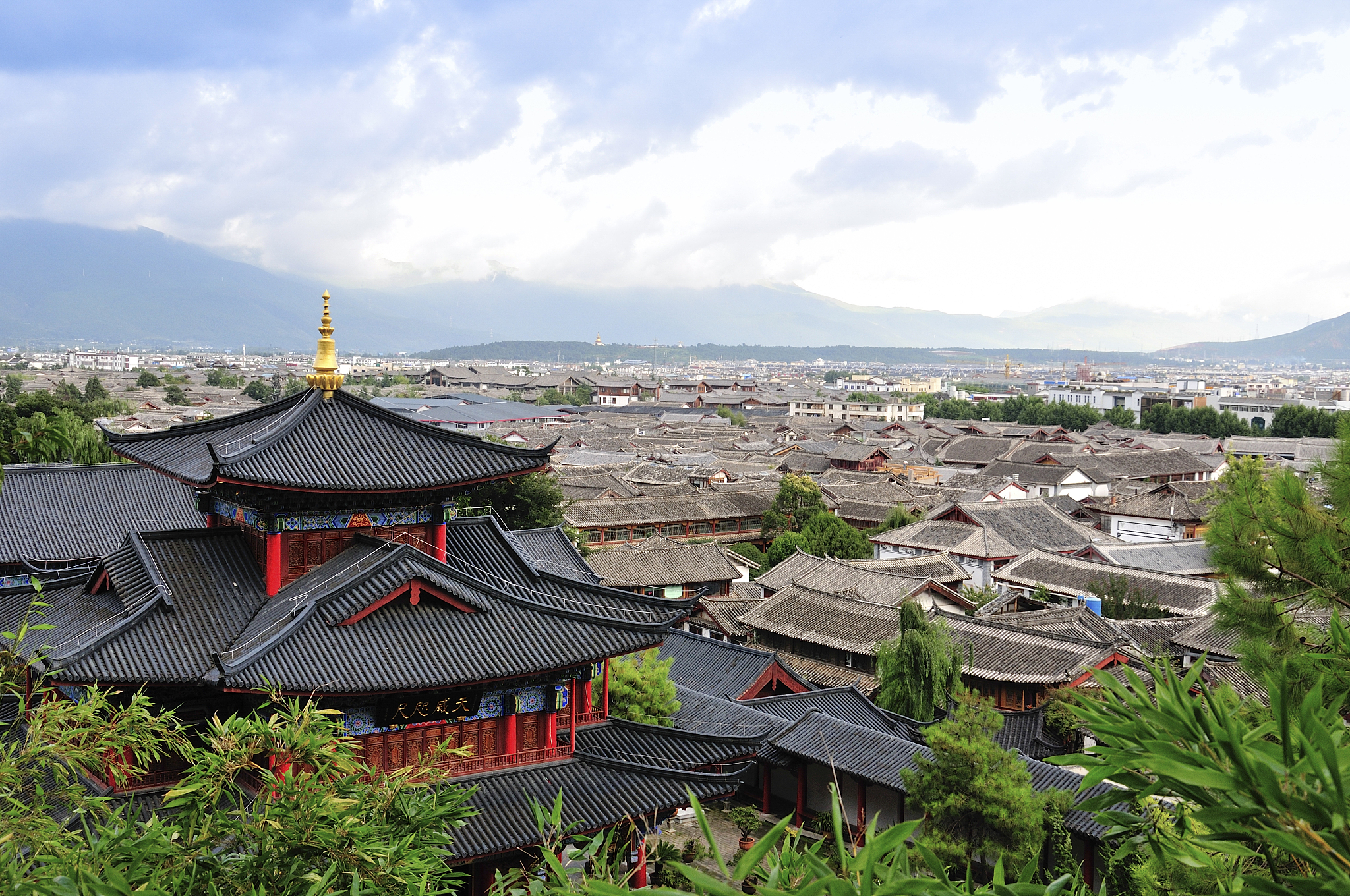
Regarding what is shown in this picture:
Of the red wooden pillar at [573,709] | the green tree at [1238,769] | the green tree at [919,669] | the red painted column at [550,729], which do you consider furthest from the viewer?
the green tree at [919,669]

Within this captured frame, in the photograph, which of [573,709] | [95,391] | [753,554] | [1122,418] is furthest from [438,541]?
[1122,418]

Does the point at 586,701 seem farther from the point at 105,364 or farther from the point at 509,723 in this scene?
the point at 105,364

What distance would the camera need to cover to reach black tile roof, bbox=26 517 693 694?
35.4 ft

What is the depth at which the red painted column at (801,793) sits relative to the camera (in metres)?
20.3

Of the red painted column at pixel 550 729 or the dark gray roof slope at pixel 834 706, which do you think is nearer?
the red painted column at pixel 550 729

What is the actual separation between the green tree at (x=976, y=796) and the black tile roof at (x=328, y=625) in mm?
5872

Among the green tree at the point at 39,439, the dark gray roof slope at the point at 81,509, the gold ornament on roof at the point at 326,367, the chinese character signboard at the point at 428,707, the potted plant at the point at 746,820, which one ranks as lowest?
the potted plant at the point at 746,820

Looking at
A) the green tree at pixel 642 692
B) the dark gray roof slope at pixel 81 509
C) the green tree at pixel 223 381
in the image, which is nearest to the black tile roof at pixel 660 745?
the green tree at pixel 642 692

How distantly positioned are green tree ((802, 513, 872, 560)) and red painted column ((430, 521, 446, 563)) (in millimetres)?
30264

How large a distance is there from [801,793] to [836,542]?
77.2ft

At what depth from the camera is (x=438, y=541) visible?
13461 millimetres

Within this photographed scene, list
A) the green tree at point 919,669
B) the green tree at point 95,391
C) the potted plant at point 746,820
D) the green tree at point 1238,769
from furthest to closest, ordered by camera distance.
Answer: the green tree at point 95,391 < the green tree at point 919,669 < the potted plant at point 746,820 < the green tree at point 1238,769

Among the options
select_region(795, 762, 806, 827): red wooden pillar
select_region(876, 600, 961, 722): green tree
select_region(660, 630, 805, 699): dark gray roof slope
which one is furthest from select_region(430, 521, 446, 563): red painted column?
select_region(876, 600, 961, 722): green tree

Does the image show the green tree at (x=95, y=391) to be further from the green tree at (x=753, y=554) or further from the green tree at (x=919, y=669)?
the green tree at (x=919, y=669)
